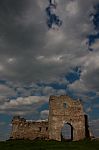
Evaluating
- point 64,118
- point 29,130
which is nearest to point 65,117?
point 64,118

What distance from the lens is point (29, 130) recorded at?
157 ft

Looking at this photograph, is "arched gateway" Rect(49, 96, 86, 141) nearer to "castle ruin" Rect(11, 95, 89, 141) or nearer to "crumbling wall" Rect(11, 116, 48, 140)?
"castle ruin" Rect(11, 95, 89, 141)

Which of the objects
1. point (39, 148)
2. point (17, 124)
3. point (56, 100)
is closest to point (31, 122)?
point (17, 124)

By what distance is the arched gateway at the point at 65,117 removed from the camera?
46600 mm

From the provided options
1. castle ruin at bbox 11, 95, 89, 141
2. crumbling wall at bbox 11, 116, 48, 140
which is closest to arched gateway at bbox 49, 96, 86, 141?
castle ruin at bbox 11, 95, 89, 141

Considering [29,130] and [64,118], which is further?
[29,130]

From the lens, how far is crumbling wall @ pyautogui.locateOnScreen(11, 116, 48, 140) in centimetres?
4744

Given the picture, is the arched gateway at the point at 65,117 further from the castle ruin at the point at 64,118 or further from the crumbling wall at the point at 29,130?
the crumbling wall at the point at 29,130

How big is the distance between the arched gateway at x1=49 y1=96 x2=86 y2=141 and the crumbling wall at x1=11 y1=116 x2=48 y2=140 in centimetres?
134

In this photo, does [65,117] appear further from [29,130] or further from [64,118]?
[29,130]

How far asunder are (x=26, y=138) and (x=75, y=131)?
6.91 m

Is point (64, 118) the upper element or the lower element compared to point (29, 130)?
upper

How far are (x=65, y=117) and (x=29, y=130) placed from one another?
5.57 metres

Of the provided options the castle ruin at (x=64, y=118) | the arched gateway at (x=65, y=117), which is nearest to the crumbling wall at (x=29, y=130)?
the castle ruin at (x=64, y=118)
